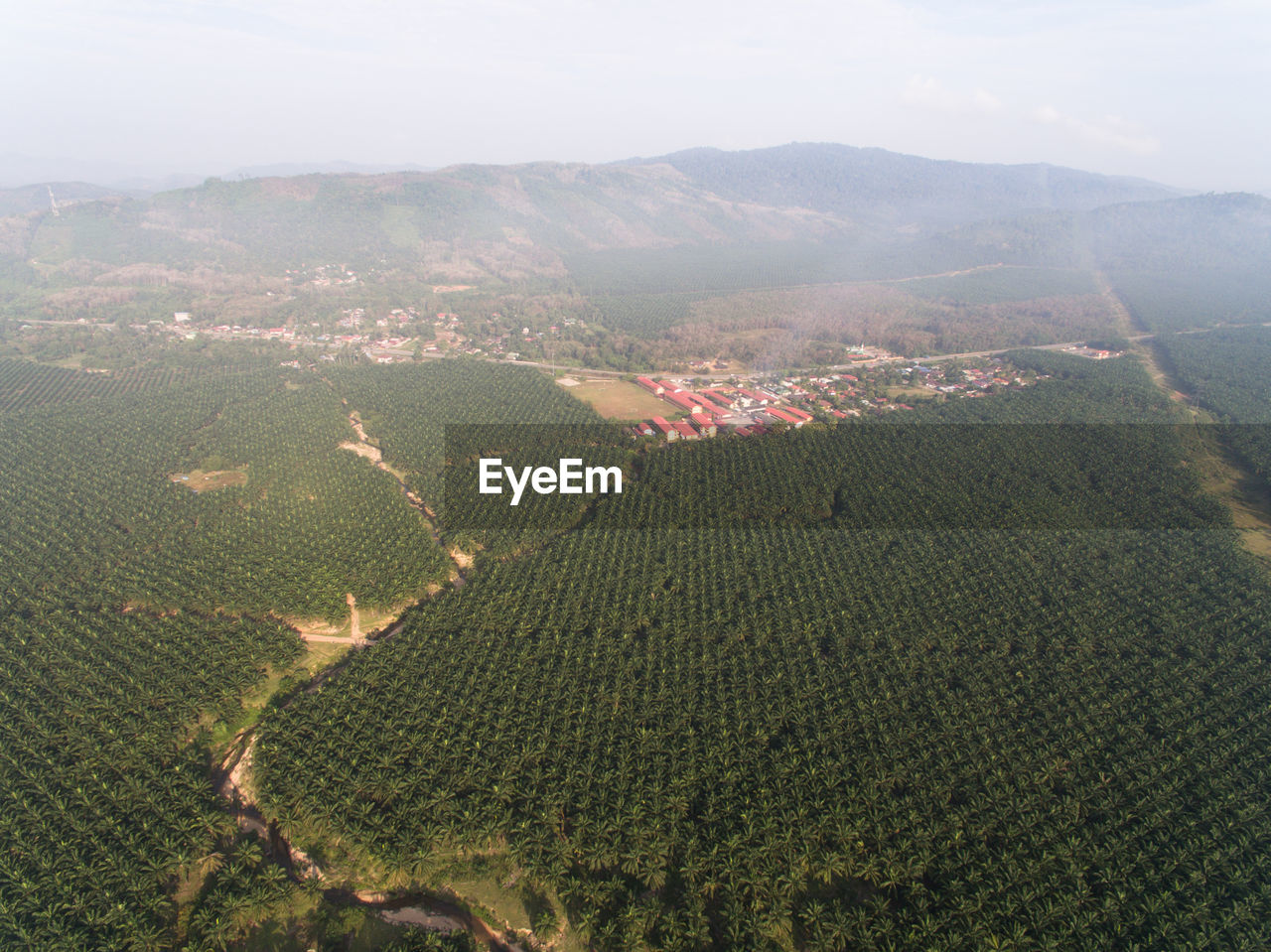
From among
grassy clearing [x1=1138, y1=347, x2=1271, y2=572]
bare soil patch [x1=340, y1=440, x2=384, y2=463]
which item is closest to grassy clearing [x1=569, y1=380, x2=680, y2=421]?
bare soil patch [x1=340, y1=440, x2=384, y2=463]

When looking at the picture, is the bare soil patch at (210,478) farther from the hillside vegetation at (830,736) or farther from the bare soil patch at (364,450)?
the hillside vegetation at (830,736)

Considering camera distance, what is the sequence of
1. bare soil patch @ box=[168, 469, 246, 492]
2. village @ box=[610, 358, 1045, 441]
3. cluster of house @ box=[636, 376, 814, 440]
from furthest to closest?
village @ box=[610, 358, 1045, 441], cluster of house @ box=[636, 376, 814, 440], bare soil patch @ box=[168, 469, 246, 492]

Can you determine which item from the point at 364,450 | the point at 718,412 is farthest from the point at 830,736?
the point at 364,450

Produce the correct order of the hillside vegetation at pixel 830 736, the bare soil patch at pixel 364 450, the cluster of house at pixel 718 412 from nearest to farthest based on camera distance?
the hillside vegetation at pixel 830 736 → the bare soil patch at pixel 364 450 → the cluster of house at pixel 718 412

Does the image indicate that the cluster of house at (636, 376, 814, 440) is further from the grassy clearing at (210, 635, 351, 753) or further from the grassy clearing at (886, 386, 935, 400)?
the grassy clearing at (210, 635, 351, 753)

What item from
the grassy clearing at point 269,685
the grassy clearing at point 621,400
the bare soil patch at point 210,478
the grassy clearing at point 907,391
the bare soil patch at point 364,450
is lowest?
the grassy clearing at point 269,685

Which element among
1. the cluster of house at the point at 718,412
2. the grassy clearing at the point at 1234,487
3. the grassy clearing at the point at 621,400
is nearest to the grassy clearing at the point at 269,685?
the cluster of house at the point at 718,412
